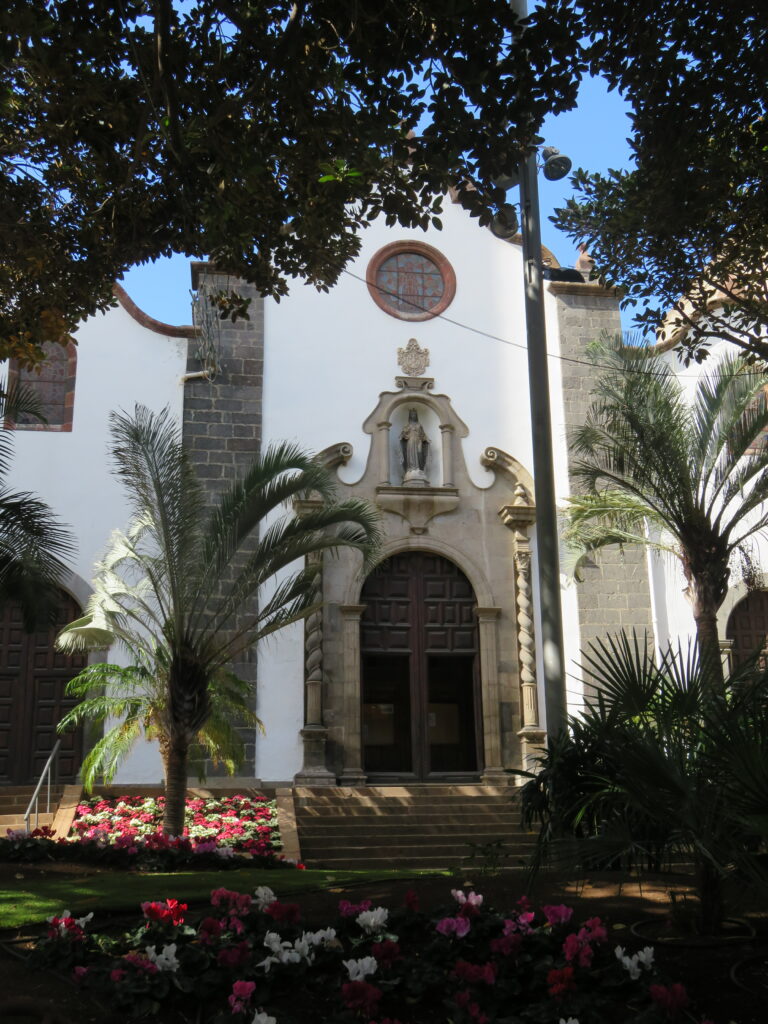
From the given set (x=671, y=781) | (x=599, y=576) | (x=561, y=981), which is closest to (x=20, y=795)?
(x=599, y=576)

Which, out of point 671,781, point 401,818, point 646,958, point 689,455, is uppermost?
point 689,455

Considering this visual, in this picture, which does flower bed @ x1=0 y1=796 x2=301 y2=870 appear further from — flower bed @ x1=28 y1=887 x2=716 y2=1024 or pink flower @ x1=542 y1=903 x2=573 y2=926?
pink flower @ x1=542 y1=903 x2=573 y2=926

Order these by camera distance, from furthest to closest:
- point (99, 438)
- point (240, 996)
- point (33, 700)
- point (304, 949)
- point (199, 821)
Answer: point (99, 438)
point (33, 700)
point (199, 821)
point (304, 949)
point (240, 996)

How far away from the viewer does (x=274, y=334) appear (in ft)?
60.4

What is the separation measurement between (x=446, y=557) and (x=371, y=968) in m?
13.0

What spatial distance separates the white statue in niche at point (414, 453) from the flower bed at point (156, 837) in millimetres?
5738

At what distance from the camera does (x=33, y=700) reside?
54.1ft

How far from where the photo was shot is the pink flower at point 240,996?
15.6 ft

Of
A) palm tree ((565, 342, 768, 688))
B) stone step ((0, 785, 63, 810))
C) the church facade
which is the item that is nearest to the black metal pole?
palm tree ((565, 342, 768, 688))

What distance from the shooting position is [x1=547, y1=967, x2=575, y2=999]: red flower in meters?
4.94

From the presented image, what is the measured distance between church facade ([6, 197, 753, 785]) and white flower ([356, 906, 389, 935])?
1044cm

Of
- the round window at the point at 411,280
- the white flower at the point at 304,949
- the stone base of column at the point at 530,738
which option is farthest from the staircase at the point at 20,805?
the round window at the point at 411,280

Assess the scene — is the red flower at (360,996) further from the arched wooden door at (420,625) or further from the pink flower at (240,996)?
the arched wooden door at (420,625)

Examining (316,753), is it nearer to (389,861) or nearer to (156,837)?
(389,861)
